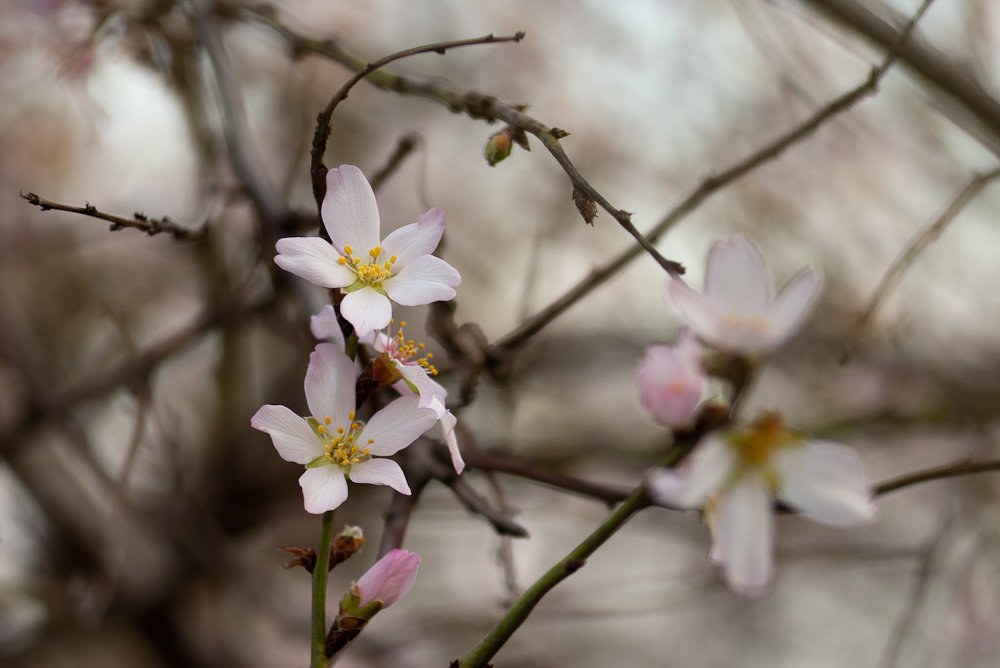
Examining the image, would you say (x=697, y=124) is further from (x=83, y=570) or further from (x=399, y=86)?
(x=83, y=570)

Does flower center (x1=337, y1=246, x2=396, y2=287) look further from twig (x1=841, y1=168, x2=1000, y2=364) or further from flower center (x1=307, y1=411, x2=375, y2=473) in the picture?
twig (x1=841, y1=168, x2=1000, y2=364)

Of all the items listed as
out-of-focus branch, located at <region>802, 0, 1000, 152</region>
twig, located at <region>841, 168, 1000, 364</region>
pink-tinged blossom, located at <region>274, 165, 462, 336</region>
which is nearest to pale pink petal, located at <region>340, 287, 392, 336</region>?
pink-tinged blossom, located at <region>274, 165, 462, 336</region>

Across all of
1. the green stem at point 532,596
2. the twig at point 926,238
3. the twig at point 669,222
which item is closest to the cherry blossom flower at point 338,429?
the green stem at point 532,596

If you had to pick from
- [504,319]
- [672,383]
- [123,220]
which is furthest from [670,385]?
[504,319]

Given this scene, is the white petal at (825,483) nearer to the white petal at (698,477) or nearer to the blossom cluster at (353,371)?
the white petal at (698,477)

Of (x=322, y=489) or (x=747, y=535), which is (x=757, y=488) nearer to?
(x=747, y=535)

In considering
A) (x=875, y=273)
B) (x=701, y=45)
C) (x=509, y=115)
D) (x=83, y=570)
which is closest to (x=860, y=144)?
(x=875, y=273)

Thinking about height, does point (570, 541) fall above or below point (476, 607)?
above
